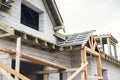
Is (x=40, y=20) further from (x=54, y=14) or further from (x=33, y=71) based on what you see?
(x=33, y=71)

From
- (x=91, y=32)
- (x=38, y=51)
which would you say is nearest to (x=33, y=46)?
(x=38, y=51)

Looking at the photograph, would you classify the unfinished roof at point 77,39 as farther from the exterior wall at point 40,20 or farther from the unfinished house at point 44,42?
the exterior wall at point 40,20

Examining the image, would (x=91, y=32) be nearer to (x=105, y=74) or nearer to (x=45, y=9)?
(x=45, y=9)

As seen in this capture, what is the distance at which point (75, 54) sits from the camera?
11.7 meters

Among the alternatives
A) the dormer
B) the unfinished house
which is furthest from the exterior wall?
the dormer

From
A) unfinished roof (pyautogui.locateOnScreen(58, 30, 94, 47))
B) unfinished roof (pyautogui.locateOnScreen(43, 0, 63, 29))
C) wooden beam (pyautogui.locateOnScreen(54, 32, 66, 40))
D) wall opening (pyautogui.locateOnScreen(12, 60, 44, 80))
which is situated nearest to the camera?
unfinished roof (pyautogui.locateOnScreen(58, 30, 94, 47))

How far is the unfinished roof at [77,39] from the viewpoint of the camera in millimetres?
9628

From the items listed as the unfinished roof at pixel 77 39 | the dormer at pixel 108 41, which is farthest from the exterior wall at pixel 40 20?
the dormer at pixel 108 41

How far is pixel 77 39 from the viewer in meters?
10.0

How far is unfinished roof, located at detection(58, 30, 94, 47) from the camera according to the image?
9.63 m

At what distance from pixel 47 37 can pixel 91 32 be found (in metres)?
2.02

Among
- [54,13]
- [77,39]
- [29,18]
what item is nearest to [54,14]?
[54,13]

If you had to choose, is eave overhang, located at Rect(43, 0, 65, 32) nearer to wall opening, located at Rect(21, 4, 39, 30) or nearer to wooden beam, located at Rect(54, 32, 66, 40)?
wooden beam, located at Rect(54, 32, 66, 40)

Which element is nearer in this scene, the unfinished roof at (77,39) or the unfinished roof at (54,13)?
the unfinished roof at (77,39)
